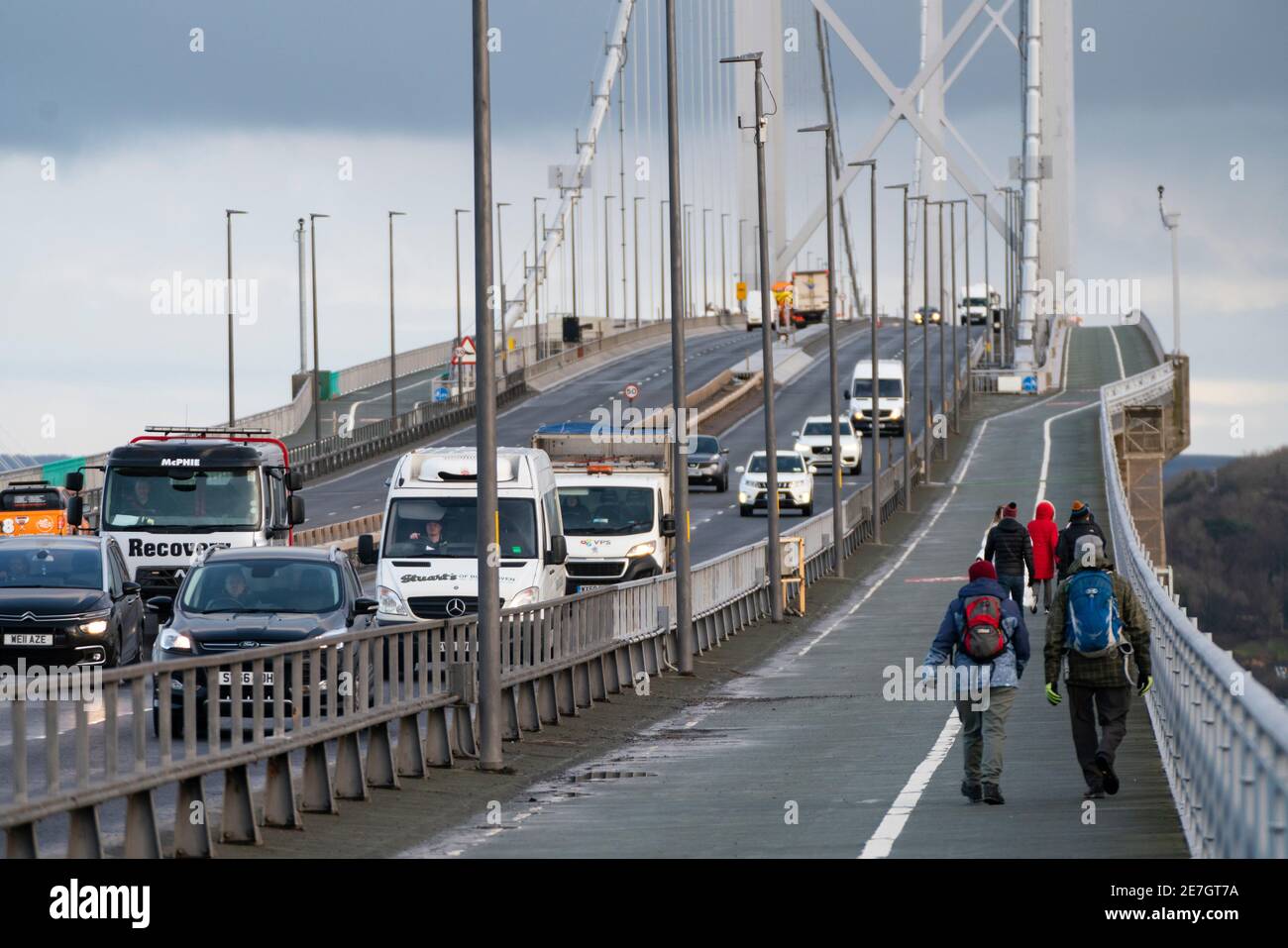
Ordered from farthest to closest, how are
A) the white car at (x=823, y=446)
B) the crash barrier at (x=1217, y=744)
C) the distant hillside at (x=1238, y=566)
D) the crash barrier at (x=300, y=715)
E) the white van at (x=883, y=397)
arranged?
the distant hillside at (x=1238, y=566) < the white van at (x=883, y=397) < the white car at (x=823, y=446) < the crash barrier at (x=300, y=715) < the crash barrier at (x=1217, y=744)

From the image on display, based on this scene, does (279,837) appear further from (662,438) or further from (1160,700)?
(662,438)

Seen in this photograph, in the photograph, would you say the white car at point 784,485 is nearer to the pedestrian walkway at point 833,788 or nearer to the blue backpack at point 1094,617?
the pedestrian walkway at point 833,788

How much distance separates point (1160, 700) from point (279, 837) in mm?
7193

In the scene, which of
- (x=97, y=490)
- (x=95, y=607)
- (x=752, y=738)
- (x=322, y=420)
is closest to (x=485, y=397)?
(x=752, y=738)

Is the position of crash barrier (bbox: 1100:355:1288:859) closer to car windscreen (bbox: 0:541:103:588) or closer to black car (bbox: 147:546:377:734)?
black car (bbox: 147:546:377:734)

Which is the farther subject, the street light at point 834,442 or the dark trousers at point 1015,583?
the street light at point 834,442

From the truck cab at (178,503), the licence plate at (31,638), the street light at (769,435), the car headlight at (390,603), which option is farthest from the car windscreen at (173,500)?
the street light at (769,435)

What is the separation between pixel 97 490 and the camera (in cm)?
6500

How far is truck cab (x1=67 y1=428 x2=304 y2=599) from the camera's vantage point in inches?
1340

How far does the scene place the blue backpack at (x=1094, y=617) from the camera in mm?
15969

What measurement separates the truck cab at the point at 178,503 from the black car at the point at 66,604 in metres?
5.20

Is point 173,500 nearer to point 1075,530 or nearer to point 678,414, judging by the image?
point 678,414

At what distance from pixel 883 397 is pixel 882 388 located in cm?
54

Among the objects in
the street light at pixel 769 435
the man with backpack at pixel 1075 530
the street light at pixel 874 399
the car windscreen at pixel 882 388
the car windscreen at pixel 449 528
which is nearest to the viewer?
the man with backpack at pixel 1075 530
